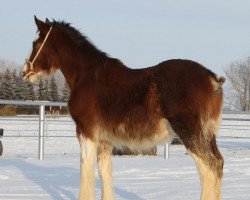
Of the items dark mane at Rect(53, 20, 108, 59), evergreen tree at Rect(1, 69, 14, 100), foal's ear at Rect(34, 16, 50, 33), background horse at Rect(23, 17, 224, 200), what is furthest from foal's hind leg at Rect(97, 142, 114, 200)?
evergreen tree at Rect(1, 69, 14, 100)

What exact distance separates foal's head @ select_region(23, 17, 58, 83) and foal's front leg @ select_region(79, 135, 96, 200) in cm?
116

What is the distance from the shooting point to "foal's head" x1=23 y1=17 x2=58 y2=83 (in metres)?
6.37

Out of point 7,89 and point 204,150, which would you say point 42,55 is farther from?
point 7,89

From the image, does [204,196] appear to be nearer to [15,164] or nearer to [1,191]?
[1,191]

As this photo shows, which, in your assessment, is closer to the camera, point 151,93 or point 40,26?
point 151,93

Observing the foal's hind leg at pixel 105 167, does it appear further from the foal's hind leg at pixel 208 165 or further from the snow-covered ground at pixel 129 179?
the foal's hind leg at pixel 208 165

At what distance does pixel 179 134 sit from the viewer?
523cm

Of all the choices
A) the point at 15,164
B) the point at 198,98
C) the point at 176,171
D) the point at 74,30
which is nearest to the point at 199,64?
the point at 198,98

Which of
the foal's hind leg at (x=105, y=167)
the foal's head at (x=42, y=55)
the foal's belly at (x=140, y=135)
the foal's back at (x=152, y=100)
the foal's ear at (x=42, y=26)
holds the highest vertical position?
the foal's ear at (x=42, y=26)

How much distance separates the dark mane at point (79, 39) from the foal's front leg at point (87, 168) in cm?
111

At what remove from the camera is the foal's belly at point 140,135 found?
5.39 m

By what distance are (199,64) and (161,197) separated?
77.6 inches

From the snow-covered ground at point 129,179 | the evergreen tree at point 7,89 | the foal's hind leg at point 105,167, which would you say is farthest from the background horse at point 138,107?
the evergreen tree at point 7,89

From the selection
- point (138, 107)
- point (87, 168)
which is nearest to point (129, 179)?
point (87, 168)
